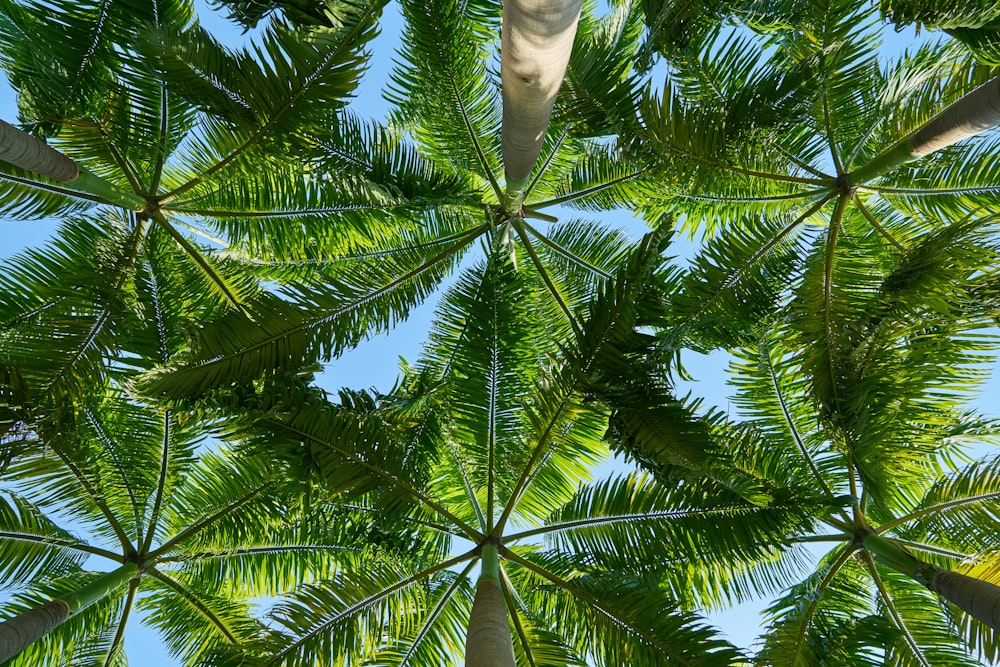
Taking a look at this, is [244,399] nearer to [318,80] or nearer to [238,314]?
[238,314]

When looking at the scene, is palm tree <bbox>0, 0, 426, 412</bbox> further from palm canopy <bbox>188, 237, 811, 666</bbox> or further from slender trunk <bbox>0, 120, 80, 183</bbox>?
palm canopy <bbox>188, 237, 811, 666</bbox>

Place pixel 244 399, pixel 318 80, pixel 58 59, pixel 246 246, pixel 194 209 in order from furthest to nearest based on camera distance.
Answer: pixel 246 246, pixel 194 209, pixel 58 59, pixel 318 80, pixel 244 399

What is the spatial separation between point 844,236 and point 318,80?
466cm

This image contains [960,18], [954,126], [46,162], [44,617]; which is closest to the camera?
[954,126]

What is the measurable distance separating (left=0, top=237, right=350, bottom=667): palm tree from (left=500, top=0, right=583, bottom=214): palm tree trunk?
3.19 metres

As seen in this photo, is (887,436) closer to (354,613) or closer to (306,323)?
(354,613)

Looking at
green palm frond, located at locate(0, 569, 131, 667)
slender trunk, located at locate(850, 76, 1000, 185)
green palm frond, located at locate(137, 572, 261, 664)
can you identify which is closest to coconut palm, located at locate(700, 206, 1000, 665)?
slender trunk, located at locate(850, 76, 1000, 185)

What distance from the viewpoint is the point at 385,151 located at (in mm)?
6262

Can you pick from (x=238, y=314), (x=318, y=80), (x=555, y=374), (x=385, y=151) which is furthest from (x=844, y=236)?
(x=238, y=314)

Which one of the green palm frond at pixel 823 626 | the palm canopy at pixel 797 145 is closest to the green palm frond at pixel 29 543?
the palm canopy at pixel 797 145

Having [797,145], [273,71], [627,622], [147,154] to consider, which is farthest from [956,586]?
[147,154]

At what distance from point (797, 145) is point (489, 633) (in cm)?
459

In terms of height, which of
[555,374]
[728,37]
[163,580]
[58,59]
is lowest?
[163,580]

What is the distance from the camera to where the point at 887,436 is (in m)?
5.30
